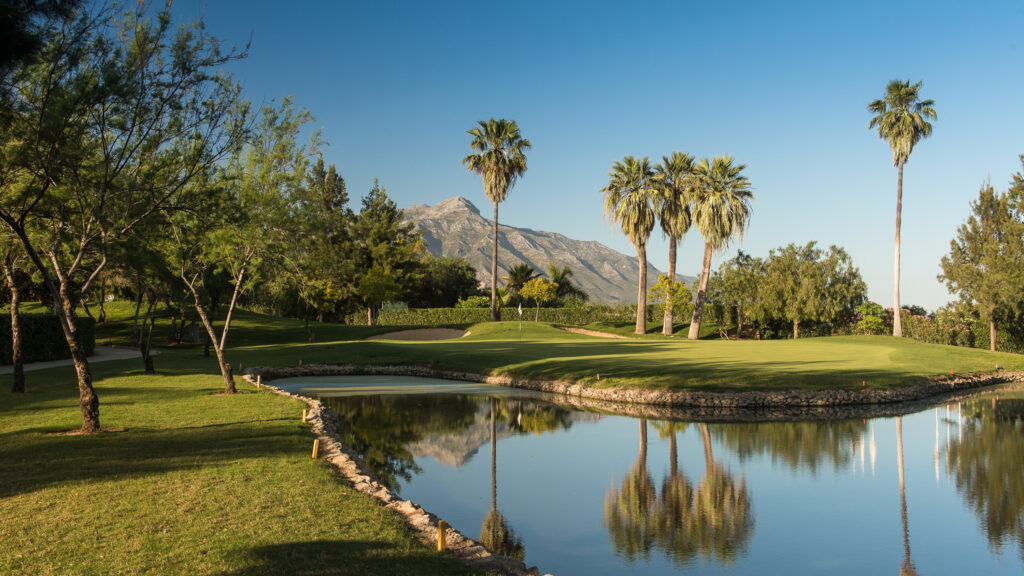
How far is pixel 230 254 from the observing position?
19641mm

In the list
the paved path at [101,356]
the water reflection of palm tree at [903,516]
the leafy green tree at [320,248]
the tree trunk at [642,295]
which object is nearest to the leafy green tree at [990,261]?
the tree trunk at [642,295]

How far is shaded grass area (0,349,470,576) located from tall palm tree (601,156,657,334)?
40.4 meters

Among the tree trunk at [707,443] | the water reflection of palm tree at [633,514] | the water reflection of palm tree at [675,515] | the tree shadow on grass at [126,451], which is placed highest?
the tree shadow on grass at [126,451]

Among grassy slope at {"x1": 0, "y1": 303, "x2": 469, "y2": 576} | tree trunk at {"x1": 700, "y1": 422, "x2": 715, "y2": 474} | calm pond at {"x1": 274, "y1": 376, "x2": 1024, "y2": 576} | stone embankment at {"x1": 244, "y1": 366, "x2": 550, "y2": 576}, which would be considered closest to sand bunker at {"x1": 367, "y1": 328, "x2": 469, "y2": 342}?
calm pond at {"x1": 274, "y1": 376, "x2": 1024, "y2": 576}

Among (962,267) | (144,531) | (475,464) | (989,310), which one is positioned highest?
(962,267)

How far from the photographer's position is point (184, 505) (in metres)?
8.02

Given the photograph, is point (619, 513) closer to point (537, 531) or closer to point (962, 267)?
point (537, 531)

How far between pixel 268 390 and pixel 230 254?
4.71m

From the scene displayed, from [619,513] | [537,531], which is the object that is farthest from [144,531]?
[619,513]

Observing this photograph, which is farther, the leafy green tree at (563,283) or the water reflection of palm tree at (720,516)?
the leafy green tree at (563,283)

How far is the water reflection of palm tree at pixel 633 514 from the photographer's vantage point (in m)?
9.12

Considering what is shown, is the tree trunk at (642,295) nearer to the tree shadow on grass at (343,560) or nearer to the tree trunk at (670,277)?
the tree trunk at (670,277)

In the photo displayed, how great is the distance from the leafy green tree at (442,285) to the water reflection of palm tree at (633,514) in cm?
6500

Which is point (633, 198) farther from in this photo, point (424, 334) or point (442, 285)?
point (442, 285)
